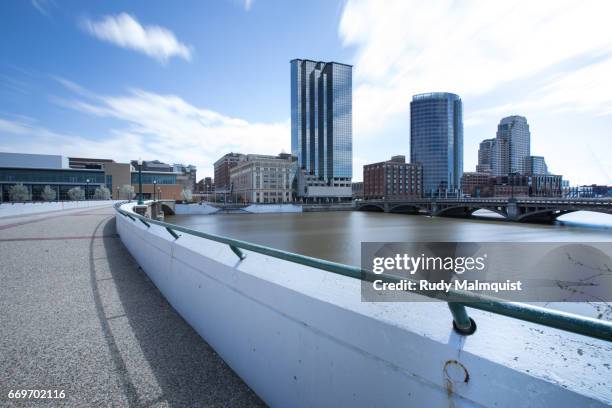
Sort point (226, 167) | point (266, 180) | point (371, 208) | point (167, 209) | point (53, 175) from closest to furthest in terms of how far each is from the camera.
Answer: point (167, 209)
point (53, 175)
point (371, 208)
point (266, 180)
point (226, 167)

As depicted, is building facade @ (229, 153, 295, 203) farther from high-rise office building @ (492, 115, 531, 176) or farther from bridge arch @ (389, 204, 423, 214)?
high-rise office building @ (492, 115, 531, 176)

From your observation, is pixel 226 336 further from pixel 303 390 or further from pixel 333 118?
pixel 333 118

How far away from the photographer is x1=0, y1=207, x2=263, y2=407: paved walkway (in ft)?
8.30

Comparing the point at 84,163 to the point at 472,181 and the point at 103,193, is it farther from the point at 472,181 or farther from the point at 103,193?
the point at 472,181

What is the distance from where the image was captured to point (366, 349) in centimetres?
173

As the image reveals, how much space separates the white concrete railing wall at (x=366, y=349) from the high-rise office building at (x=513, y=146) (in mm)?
194776

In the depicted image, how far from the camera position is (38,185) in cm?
9706

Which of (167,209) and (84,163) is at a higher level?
(84,163)

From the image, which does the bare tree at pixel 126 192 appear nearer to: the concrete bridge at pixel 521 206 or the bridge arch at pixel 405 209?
the bridge arch at pixel 405 209

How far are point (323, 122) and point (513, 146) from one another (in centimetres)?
10639

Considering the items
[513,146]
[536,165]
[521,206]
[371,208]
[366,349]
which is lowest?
[371,208]

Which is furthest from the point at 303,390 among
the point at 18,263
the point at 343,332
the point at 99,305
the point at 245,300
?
the point at 18,263

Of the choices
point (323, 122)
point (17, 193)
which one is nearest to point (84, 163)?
point (17, 193)

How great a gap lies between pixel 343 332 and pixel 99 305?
13.5 feet
